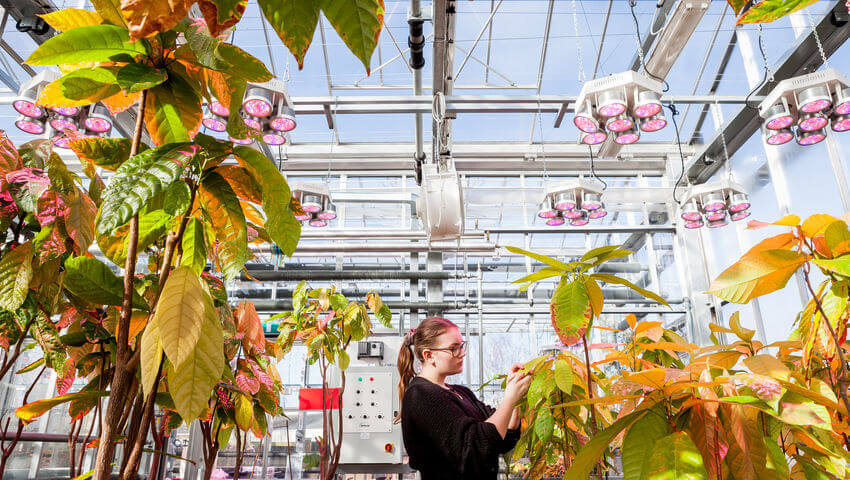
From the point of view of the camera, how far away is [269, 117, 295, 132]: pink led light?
3.78 m

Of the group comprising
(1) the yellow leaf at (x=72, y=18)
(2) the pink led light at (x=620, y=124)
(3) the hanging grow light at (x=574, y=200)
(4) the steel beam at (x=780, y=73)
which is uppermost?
(4) the steel beam at (x=780, y=73)

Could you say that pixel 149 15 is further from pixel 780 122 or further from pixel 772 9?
pixel 780 122

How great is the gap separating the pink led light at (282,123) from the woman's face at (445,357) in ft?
8.28

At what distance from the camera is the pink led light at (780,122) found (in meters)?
3.87

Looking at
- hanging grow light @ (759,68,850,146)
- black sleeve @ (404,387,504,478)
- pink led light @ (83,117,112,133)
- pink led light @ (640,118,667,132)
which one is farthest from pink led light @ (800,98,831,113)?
pink led light @ (83,117,112,133)

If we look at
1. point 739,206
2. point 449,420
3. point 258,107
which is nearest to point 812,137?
point 739,206

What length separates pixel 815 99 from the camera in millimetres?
3676

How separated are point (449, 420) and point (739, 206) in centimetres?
448

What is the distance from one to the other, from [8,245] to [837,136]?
6139 mm

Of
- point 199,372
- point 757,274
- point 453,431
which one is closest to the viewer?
point 199,372

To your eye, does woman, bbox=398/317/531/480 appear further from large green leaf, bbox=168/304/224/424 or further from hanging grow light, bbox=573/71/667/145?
hanging grow light, bbox=573/71/667/145

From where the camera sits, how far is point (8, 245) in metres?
0.93

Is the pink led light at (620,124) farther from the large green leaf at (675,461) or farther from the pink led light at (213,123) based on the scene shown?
the large green leaf at (675,461)

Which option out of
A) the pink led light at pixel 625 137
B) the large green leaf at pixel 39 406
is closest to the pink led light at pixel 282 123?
the pink led light at pixel 625 137
